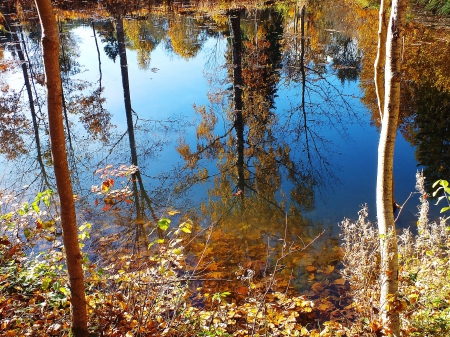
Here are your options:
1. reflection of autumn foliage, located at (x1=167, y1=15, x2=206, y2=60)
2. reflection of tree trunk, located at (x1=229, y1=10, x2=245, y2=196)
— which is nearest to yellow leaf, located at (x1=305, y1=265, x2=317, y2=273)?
reflection of tree trunk, located at (x1=229, y1=10, x2=245, y2=196)

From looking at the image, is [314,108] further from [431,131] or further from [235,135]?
[431,131]

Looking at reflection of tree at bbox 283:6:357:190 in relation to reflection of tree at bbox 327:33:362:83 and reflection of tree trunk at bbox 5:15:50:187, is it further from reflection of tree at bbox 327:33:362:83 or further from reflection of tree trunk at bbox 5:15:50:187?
reflection of tree trunk at bbox 5:15:50:187

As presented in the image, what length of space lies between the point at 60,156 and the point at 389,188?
7.81ft

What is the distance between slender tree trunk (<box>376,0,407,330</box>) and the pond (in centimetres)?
128

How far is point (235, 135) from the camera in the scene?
9266mm

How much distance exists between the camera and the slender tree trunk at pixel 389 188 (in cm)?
257

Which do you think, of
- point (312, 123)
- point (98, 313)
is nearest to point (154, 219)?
point (98, 313)

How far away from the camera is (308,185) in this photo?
7199 millimetres

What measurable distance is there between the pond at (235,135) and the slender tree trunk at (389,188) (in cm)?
128

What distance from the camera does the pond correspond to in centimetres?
618

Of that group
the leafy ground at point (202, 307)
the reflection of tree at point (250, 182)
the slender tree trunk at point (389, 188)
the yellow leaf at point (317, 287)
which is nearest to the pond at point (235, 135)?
the reflection of tree at point (250, 182)

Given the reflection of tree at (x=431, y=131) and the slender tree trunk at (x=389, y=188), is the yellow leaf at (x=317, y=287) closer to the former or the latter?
the slender tree trunk at (x=389, y=188)

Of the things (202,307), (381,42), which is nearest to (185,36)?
(202,307)

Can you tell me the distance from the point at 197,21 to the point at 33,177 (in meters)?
17.8
